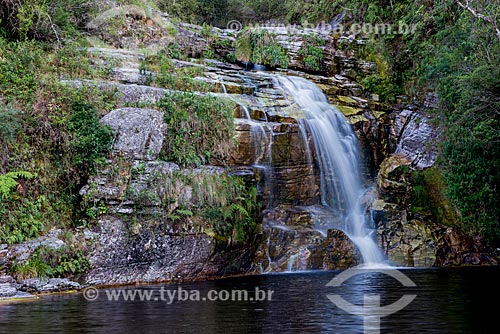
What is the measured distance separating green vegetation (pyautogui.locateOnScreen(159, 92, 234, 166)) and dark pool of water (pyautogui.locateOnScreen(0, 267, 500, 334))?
4147 millimetres

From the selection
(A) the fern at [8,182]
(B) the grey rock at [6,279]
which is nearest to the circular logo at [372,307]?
(B) the grey rock at [6,279]

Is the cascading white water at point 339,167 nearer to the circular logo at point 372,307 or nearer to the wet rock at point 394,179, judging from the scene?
the wet rock at point 394,179

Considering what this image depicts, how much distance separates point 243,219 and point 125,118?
13.8ft

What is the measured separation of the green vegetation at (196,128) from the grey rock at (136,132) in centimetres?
59

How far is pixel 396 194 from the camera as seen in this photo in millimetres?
16734

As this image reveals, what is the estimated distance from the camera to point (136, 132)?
13.7 m

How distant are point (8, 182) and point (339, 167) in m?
10.3

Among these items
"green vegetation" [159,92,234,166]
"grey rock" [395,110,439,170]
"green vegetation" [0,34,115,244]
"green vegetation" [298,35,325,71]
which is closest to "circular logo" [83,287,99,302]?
"green vegetation" [0,34,115,244]

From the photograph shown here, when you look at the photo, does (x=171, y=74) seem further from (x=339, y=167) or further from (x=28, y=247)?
(x=28, y=247)

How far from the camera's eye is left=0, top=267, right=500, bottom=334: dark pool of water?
727 cm

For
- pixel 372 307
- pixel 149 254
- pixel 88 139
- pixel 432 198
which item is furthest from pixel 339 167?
pixel 372 307

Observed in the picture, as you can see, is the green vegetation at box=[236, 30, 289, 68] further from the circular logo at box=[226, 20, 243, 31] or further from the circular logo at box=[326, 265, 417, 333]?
the circular logo at box=[326, 265, 417, 333]

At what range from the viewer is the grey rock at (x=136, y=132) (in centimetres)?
1347

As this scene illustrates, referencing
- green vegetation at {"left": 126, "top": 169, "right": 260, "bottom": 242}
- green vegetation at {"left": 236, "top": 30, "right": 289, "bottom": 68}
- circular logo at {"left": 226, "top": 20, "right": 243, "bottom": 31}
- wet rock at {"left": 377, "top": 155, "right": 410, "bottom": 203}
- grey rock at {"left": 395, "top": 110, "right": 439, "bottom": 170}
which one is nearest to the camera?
green vegetation at {"left": 126, "top": 169, "right": 260, "bottom": 242}
